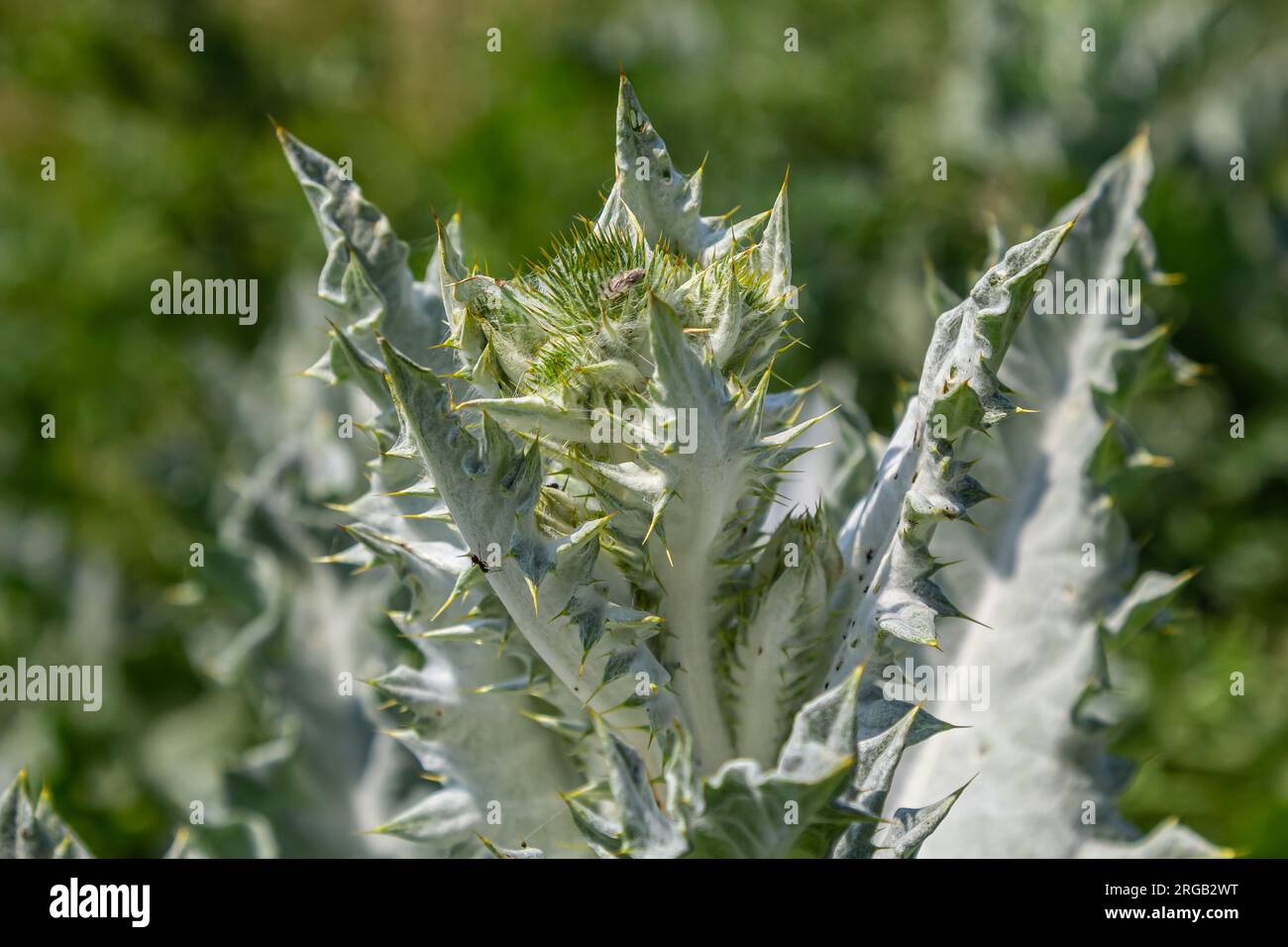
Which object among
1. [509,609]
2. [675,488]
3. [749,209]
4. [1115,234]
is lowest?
[509,609]

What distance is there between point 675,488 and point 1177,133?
9.90 feet

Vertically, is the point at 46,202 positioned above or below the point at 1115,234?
above

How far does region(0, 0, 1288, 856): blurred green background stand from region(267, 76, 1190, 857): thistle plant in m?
0.90

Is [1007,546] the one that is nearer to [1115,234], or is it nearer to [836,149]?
[1115,234]

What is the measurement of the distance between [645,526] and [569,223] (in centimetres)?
243

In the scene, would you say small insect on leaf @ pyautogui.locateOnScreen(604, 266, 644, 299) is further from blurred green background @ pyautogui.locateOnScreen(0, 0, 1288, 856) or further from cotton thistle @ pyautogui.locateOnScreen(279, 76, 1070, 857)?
blurred green background @ pyautogui.locateOnScreen(0, 0, 1288, 856)

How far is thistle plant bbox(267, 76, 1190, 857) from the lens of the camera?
107cm

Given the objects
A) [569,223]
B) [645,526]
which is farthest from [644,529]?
[569,223]

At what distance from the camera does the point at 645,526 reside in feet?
3.88

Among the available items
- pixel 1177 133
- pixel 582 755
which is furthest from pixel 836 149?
pixel 582 755

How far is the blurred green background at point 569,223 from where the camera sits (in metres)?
2.77

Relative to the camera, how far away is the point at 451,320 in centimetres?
116

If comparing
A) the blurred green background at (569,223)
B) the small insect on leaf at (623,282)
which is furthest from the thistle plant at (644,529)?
the blurred green background at (569,223)

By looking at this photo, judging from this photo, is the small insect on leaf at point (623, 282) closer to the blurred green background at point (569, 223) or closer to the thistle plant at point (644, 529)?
the thistle plant at point (644, 529)
